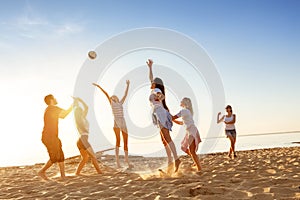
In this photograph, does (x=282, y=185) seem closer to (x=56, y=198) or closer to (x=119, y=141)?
(x=56, y=198)

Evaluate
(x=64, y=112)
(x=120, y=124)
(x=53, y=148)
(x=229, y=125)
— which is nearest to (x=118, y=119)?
(x=120, y=124)

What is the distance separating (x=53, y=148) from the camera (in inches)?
254

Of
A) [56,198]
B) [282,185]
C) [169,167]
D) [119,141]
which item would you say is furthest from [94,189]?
[119,141]

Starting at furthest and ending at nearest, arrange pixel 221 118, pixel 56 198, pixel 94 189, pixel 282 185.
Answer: pixel 221 118
pixel 94 189
pixel 56 198
pixel 282 185

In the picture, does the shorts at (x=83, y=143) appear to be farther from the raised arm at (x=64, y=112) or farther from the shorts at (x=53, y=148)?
the raised arm at (x=64, y=112)

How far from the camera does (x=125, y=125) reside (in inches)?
318

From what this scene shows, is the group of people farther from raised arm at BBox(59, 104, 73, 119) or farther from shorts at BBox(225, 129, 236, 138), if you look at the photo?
shorts at BBox(225, 129, 236, 138)

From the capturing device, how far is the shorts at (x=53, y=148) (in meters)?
6.41

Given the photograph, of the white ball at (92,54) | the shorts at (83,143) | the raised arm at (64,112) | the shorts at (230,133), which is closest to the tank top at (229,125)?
the shorts at (230,133)

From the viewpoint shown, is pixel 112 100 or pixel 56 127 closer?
pixel 56 127

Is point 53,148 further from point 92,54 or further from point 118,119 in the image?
point 92,54

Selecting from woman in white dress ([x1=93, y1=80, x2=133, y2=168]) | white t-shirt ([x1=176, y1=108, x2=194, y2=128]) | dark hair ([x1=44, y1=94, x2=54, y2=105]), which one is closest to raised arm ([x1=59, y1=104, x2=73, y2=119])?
dark hair ([x1=44, y1=94, x2=54, y2=105])

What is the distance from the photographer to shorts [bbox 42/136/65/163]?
641cm

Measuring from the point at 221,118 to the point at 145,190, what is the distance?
636 cm
